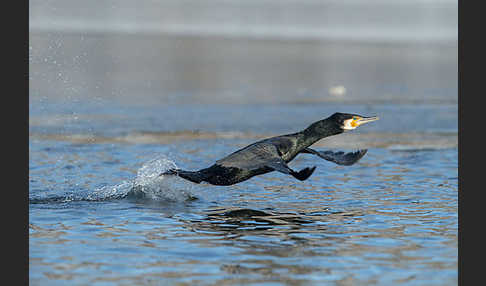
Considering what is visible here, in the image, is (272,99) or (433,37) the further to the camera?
(433,37)

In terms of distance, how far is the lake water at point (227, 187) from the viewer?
6465mm

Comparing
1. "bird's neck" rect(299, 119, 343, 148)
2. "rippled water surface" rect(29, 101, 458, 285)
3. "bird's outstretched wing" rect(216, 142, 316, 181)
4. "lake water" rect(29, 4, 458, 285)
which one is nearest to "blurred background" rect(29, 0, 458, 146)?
"lake water" rect(29, 4, 458, 285)

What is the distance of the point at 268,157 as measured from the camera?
8828mm

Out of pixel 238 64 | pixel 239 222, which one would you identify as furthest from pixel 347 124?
pixel 238 64

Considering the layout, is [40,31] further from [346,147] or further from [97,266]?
[97,266]

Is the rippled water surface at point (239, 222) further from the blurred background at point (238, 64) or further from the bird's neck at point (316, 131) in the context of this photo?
the blurred background at point (238, 64)

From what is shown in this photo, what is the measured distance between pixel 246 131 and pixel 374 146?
248 centimetres

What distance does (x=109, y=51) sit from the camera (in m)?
24.6

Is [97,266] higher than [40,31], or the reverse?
[40,31]

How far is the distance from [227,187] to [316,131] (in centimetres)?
129

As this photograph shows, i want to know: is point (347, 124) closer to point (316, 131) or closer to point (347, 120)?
point (347, 120)

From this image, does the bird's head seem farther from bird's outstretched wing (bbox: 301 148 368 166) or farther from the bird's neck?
bird's outstretched wing (bbox: 301 148 368 166)

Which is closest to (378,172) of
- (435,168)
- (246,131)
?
(435,168)

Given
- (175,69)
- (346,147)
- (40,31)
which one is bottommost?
(346,147)
